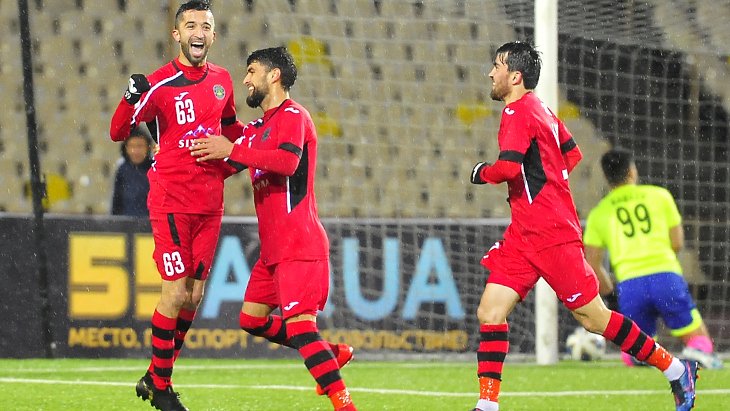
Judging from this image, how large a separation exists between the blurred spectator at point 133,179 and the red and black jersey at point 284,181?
14.9ft

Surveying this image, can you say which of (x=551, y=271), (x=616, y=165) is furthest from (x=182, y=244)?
(x=616, y=165)

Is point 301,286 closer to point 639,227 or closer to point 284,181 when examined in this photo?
point 284,181

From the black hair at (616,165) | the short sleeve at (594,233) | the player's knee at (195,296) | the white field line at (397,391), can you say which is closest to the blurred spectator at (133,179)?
the white field line at (397,391)

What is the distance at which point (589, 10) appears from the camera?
1028cm

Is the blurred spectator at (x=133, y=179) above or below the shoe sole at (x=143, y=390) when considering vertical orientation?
above

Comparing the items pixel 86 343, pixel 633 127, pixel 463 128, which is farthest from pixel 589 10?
pixel 86 343

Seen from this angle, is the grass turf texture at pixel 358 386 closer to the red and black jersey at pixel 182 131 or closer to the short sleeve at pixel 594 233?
the short sleeve at pixel 594 233

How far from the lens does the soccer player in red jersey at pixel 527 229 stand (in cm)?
549

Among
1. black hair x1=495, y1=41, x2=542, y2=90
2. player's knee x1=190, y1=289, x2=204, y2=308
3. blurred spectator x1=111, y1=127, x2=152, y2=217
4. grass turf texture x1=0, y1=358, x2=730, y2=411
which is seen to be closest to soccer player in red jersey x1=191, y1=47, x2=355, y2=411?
player's knee x1=190, y1=289, x2=204, y2=308

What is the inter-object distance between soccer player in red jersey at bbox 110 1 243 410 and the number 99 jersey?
3.96m

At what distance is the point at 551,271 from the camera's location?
557 centimetres

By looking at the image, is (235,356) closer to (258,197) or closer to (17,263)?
(17,263)

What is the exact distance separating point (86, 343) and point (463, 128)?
173 inches

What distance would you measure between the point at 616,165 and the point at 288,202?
431cm
